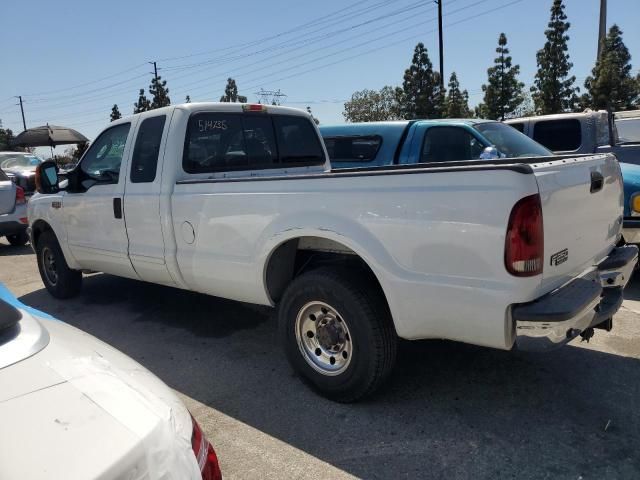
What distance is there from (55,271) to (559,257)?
5.37 meters

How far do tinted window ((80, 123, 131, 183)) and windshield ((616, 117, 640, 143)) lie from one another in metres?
8.43

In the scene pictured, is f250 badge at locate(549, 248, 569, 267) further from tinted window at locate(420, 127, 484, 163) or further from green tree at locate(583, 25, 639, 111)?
green tree at locate(583, 25, 639, 111)

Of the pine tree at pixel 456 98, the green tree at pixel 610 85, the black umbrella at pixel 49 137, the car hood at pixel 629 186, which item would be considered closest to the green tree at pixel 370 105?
the pine tree at pixel 456 98

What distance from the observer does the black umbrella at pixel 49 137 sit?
20.8m

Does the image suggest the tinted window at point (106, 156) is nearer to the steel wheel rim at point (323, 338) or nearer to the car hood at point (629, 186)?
the steel wheel rim at point (323, 338)

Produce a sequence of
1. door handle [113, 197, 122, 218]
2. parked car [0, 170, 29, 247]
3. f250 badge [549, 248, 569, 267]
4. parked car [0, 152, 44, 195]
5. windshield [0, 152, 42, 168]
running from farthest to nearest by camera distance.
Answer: windshield [0, 152, 42, 168]
parked car [0, 152, 44, 195]
parked car [0, 170, 29, 247]
door handle [113, 197, 122, 218]
f250 badge [549, 248, 569, 267]

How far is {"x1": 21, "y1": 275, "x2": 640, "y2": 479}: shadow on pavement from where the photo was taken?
8.69 ft

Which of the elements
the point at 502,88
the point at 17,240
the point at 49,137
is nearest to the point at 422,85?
the point at 502,88

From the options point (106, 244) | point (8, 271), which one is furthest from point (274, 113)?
point (8, 271)

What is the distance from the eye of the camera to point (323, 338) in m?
3.31

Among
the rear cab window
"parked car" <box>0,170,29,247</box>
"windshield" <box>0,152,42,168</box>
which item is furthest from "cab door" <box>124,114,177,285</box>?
"windshield" <box>0,152,42,168</box>

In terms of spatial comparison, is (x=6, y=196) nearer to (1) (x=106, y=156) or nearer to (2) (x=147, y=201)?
(1) (x=106, y=156)

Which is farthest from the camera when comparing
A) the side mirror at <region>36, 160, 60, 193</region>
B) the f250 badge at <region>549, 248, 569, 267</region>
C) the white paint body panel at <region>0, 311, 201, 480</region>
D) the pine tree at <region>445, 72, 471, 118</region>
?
the pine tree at <region>445, 72, 471, 118</region>

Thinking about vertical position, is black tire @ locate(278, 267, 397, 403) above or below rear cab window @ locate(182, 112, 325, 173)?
below
